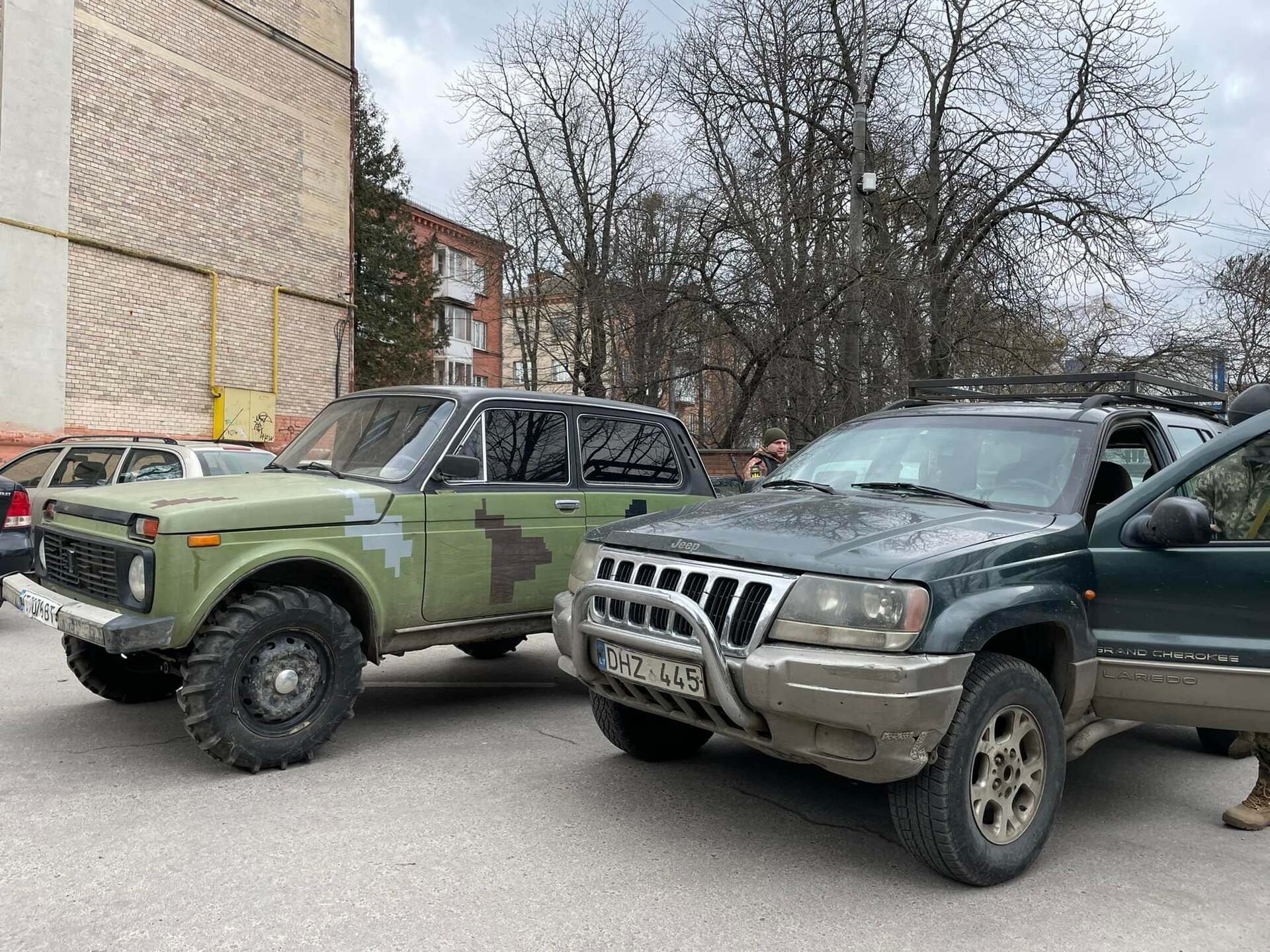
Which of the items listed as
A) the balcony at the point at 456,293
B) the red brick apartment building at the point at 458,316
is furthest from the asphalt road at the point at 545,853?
the balcony at the point at 456,293

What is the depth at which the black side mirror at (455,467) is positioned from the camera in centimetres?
522

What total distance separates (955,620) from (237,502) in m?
3.19

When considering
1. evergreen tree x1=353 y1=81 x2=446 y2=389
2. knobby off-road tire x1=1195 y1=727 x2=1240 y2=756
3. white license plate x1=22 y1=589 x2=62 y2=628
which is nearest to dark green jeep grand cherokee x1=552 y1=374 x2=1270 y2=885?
knobby off-road tire x1=1195 y1=727 x2=1240 y2=756

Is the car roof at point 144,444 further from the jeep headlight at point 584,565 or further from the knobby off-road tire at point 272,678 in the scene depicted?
the jeep headlight at point 584,565

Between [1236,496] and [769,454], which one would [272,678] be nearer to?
[1236,496]

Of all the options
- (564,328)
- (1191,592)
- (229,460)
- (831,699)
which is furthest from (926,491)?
(564,328)

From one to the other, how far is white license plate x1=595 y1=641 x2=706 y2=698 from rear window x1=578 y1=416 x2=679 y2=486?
2.34 m

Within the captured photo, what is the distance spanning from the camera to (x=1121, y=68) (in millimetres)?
18125

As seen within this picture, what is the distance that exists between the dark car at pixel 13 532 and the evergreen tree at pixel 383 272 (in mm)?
24841

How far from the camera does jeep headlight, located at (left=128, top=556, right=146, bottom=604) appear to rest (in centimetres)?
425

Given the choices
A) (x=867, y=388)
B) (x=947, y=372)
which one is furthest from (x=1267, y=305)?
(x=867, y=388)

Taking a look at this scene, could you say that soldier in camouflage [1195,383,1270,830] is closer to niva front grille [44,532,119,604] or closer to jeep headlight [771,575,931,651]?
jeep headlight [771,575,931,651]

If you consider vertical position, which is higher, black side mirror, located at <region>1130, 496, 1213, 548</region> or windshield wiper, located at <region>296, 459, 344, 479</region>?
windshield wiper, located at <region>296, 459, 344, 479</region>

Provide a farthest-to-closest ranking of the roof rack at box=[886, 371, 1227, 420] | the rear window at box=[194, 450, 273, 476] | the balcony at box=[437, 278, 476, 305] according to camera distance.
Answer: the balcony at box=[437, 278, 476, 305] → the rear window at box=[194, 450, 273, 476] → the roof rack at box=[886, 371, 1227, 420]
